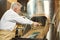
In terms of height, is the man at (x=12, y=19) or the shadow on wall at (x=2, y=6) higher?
the shadow on wall at (x=2, y=6)

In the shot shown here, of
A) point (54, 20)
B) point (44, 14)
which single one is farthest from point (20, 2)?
point (54, 20)

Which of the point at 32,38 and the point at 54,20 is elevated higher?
the point at 54,20

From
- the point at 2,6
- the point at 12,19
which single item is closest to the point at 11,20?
the point at 12,19

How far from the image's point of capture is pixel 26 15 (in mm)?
1688

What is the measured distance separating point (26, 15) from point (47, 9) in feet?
0.63

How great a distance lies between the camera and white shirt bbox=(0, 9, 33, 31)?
1680mm

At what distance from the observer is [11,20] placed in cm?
169

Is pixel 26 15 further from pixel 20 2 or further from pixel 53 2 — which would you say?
pixel 53 2

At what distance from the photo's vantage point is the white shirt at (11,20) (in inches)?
66.1

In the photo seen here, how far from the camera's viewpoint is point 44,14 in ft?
5.56

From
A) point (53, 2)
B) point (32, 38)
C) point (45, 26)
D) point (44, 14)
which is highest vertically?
point (53, 2)

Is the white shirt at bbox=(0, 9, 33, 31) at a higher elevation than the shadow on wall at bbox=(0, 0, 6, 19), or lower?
lower

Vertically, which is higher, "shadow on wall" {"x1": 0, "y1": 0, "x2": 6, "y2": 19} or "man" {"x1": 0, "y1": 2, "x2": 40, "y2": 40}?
"shadow on wall" {"x1": 0, "y1": 0, "x2": 6, "y2": 19}

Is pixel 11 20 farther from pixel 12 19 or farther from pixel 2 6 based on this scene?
pixel 2 6
